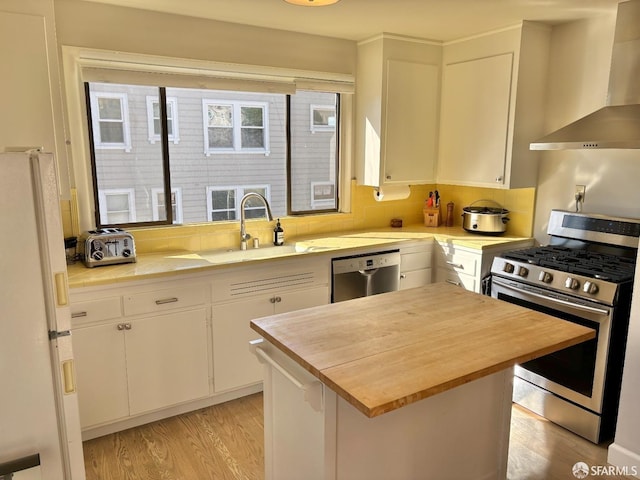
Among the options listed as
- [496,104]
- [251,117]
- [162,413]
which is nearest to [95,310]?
[162,413]

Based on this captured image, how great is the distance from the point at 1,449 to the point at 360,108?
121 inches

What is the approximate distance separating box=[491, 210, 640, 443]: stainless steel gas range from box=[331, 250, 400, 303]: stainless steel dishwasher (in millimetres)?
738

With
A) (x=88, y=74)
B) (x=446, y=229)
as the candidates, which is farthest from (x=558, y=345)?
(x=88, y=74)

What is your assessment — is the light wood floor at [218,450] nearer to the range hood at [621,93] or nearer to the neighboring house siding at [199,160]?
the neighboring house siding at [199,160]

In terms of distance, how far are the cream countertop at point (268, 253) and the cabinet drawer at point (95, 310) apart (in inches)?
4.1

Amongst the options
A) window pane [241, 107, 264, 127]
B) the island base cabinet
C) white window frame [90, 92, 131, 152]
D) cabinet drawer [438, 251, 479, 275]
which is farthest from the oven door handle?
white window frame [90, 92, 131, 152]

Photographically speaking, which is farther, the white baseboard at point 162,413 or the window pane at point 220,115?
the window pane at point 220,115

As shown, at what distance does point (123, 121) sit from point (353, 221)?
1.86 m

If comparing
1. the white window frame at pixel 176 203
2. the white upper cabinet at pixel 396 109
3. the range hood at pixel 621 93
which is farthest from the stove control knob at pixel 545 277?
the white window frame at pixel 176 203

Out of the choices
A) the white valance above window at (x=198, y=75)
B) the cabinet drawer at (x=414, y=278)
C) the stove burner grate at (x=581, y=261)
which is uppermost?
the white valance above window at (x=198, y=75)

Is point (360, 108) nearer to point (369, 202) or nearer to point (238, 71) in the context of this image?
point (369, 202)

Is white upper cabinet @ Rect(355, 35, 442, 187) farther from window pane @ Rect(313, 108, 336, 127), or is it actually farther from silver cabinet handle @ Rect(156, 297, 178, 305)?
silver cabinet handle @ Rect(156, 297, 178, 305)

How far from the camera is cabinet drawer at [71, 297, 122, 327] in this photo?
2.44 metres

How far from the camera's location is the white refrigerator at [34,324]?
4.99 ft
